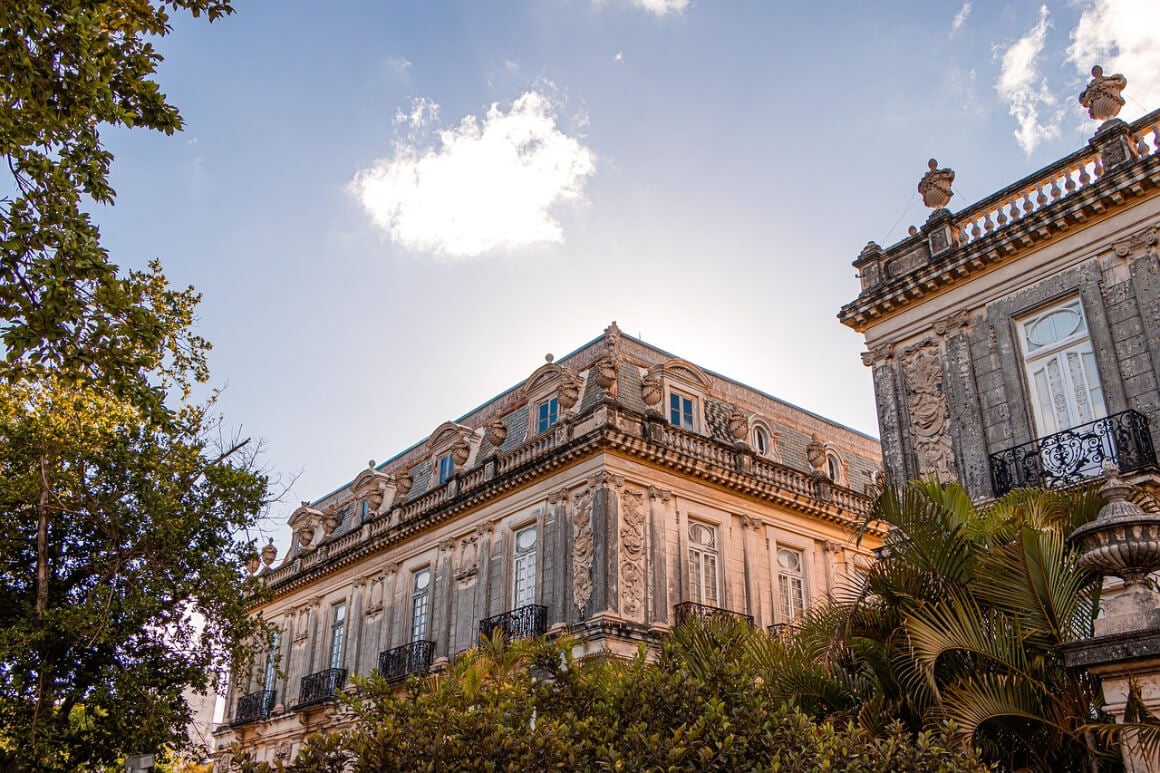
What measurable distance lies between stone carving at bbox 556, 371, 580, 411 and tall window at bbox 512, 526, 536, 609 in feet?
9.44

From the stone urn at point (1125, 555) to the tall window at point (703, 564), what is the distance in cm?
1351

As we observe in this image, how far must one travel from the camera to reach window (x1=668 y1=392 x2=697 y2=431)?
869 inches

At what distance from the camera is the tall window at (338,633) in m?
26.9

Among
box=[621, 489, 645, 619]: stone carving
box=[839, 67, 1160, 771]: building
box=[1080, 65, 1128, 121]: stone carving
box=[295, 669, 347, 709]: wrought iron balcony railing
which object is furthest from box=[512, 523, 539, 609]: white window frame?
box=[1080, 65, 1128, 121]: stone carving

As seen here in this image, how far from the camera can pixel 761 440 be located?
23.9 meters

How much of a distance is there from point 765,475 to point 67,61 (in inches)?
→ 689

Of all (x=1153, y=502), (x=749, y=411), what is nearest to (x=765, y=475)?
(x=749, y=411)

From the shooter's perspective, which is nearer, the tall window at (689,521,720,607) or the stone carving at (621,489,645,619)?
the stone carving at (621,489,645,619)

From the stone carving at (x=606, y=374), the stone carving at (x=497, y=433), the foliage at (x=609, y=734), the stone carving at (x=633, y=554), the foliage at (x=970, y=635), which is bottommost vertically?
the foliage at (x=609, y=734)

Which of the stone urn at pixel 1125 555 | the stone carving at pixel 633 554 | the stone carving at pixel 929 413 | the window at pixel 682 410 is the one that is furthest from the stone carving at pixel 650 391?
the stone urn at pixel 1125 555

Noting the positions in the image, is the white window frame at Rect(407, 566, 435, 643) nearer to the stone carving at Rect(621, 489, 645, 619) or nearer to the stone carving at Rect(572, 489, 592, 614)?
the stone carving at Rect(572, 489, 592, 614)

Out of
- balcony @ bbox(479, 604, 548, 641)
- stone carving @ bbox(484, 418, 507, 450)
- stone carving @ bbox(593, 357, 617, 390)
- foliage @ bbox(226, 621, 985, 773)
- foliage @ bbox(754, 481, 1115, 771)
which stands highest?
stone carving @ bbox(593, 357, 617, 390)

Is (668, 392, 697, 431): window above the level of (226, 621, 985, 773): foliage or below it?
above

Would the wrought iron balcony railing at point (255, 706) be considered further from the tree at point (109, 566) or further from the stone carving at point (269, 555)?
the tree at point (109, 566)
